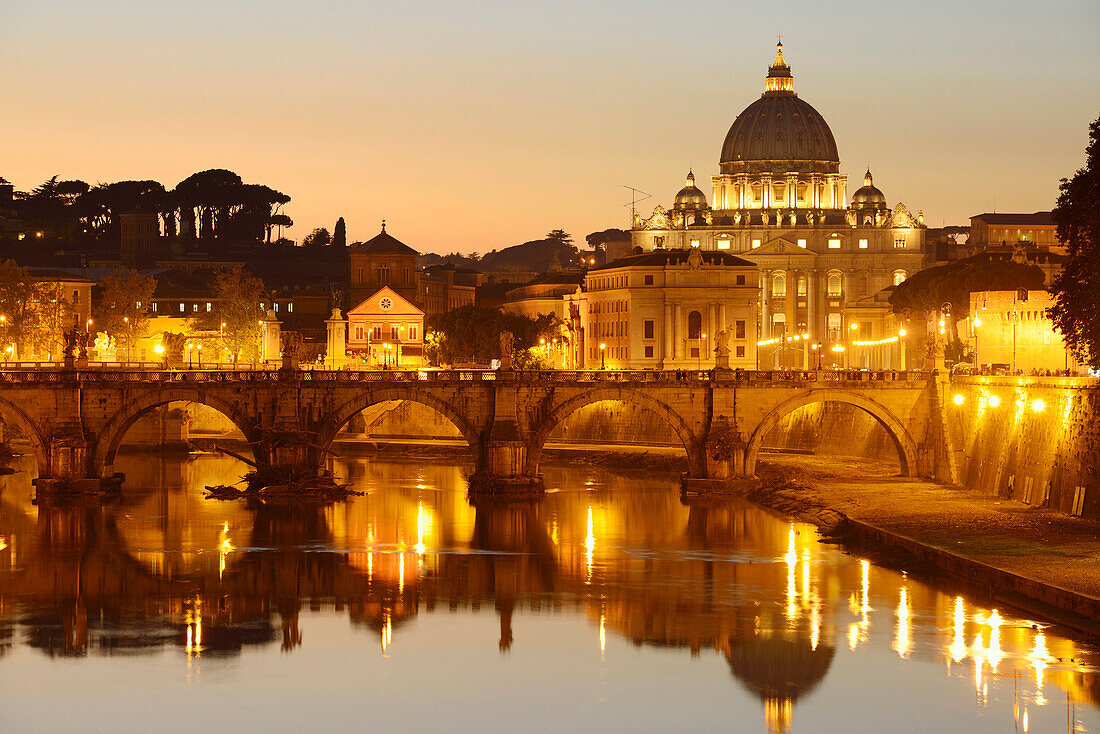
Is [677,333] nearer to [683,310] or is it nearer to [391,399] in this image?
[683,310]

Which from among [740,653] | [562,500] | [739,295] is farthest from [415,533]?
[739,295]

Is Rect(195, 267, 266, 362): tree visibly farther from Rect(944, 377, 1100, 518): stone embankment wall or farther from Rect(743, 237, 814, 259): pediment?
Rect(743, 237, 814, 259): pediment

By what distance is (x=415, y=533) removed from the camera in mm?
56031

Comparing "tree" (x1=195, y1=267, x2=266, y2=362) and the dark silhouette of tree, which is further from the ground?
the dark silhouette of tree

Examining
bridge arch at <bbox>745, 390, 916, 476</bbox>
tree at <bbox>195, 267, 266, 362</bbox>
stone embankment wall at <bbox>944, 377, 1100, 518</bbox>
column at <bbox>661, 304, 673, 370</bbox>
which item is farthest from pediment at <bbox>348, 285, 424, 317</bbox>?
stone embankment wall at <bbox>944, 377, 1100, 518</bbox>

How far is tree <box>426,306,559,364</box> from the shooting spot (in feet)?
401

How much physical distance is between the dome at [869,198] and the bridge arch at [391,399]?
112217 millimetres

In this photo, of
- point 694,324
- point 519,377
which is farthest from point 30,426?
point 694,324

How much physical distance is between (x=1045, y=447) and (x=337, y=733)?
2839cm

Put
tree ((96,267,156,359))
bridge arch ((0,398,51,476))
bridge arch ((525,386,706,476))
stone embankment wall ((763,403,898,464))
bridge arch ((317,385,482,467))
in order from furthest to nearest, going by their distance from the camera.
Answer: tree ((96,267,156,359)) < stone embankment wall ((763,403,898,464)) < bridge arch ((317,385,482,467)) < bridge arch ((525,386,706,476)) < bridge arch ((0,398,51,476))

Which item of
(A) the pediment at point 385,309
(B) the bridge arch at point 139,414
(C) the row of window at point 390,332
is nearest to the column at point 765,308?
(A) the pediment at point 385,309

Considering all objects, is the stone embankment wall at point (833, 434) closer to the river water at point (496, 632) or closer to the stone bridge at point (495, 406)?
the stone bridge at point (495, 406)

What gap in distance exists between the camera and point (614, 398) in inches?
2554

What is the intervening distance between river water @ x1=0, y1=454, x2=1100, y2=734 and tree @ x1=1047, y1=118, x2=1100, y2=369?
994 cm
